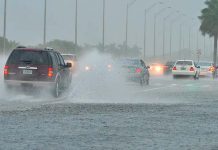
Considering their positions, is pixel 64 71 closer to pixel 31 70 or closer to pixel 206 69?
pixel 31 70

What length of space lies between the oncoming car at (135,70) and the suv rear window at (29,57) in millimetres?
16278

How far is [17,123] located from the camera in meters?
16.8

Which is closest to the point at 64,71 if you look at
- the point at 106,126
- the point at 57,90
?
the point at 57,90

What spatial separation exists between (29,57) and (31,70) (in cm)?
62

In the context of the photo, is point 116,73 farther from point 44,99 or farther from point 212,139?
point 212,139

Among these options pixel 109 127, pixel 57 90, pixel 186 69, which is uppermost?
pixel 186 69

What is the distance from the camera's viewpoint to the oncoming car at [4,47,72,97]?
91.7ft

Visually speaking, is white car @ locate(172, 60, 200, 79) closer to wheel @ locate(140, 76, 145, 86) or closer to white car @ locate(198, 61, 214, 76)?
white car @ locate(198, 61, 214, 76)

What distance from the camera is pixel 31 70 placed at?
27984 millimetres

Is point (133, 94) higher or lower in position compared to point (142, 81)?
lower

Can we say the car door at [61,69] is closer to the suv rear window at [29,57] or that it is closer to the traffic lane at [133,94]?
the traffic lane at [133,94]

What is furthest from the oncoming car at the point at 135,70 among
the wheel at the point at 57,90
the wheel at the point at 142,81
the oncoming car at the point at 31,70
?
the oncoming car at the point at 31,70

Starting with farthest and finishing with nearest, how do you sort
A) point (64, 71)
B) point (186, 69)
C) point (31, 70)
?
point (186, 69) → point (64, 71) → point (31, 70)

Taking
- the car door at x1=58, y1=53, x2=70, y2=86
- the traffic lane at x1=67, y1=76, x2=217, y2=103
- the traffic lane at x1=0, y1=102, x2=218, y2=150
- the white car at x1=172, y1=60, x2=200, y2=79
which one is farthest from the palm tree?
the traffic lane at x1=0, y1=102, x2=218, y2=150
